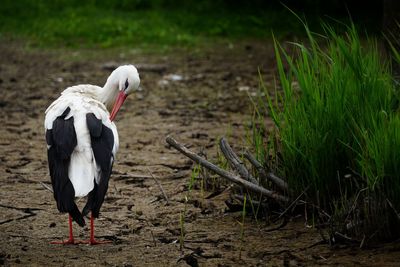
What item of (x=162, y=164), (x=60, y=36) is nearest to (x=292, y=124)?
(x=162, y=164)

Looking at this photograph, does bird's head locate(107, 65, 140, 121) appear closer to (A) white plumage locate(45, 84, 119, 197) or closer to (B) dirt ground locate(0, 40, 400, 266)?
(A) white plumage locate(45, 84, 119, 197)

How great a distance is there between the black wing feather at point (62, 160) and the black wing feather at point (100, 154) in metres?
0.08

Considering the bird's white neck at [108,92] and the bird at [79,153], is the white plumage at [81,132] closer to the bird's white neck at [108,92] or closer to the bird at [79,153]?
the bird at [79,153]

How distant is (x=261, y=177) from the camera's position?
15.0ft

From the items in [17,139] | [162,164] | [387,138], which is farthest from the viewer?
[17,139]

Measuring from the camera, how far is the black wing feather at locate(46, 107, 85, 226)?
411 centimetres

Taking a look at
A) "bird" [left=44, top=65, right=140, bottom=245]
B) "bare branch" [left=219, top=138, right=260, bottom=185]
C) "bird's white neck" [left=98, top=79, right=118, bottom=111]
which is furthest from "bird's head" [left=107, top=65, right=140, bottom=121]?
"bare branch" [left=219, top=138, right=260, bottom=185]

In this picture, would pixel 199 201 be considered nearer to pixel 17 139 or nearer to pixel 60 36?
pixel 17 139

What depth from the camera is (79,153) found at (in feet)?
14.4

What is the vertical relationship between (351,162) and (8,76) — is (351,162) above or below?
above

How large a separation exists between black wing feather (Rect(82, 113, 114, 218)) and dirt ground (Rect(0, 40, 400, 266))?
0.87 feet

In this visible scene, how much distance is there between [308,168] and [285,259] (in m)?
0.59

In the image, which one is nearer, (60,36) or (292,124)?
(292,124)

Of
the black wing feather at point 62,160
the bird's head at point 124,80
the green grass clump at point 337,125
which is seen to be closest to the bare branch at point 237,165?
the green grass clump at point 337,125
